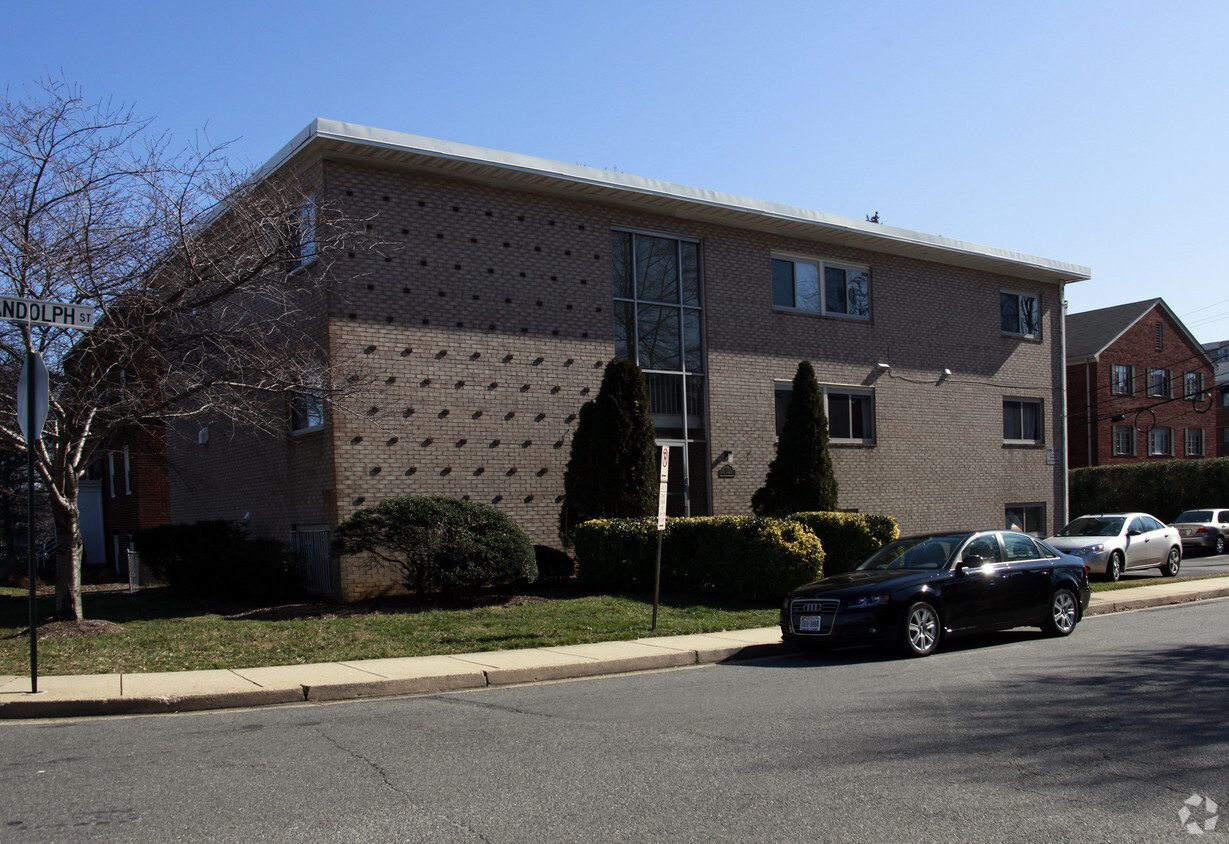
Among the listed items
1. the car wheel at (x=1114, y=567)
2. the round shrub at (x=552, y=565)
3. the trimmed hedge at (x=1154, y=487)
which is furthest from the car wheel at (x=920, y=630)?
the trimmed hedge at (x=1154, y=487)

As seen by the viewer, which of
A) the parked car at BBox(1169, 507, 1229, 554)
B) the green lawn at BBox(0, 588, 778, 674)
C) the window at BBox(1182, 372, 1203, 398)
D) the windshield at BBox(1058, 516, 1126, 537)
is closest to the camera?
the green lawn at BBox(0, 588, 778, 674)

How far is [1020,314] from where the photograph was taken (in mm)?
26750

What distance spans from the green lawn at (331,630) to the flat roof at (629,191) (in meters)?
7.16

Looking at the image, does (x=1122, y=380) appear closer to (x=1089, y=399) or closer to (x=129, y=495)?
(x=1089, y=399)

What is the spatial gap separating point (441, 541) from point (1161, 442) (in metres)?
39.2

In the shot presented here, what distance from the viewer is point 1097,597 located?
16.9 m

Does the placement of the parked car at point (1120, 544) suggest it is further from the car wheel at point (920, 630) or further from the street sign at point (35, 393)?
the street sign at point (35, 393)

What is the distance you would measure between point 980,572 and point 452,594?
741 centimetres

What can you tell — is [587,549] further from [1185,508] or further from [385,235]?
[1185,508]

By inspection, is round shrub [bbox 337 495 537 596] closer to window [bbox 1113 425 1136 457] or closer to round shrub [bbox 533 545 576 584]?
round shrub [bbox 533 545 576 584]

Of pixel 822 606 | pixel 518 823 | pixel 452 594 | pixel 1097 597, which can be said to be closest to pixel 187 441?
pixel 452 594

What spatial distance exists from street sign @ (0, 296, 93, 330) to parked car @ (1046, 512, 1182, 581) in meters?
17.7

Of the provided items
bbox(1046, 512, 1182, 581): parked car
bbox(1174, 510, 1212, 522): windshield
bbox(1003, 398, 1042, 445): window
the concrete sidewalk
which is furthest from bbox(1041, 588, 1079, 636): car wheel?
bbox(1174, 510, 1212, 522): windshield

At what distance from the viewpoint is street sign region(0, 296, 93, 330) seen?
8.74 m
